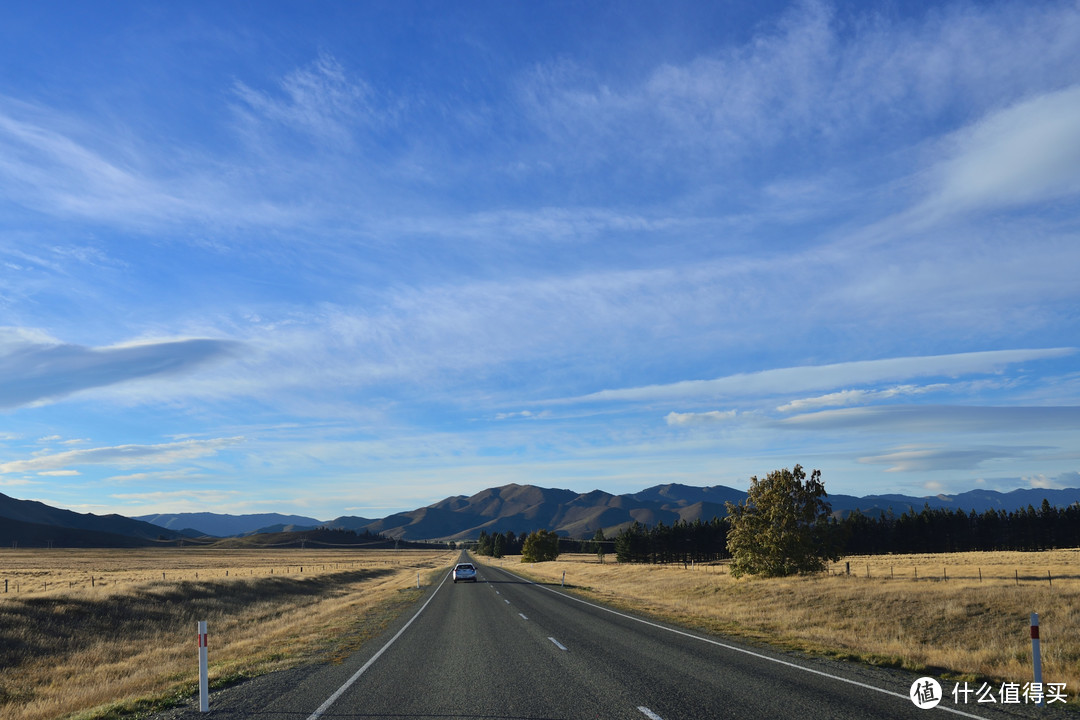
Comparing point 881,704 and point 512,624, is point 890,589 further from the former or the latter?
point 881,704

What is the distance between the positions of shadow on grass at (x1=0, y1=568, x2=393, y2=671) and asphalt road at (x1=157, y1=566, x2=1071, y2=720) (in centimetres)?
1263

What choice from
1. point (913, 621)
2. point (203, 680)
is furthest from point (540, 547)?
point (203, 680)

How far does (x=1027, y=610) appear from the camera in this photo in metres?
19.5

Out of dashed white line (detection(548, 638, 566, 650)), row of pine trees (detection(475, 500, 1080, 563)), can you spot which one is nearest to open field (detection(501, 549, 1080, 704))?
dashed white line (detection(548, 638, 566, 650))

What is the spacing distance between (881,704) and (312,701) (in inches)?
310

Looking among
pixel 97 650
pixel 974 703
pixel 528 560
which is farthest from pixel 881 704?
pixel 528 560

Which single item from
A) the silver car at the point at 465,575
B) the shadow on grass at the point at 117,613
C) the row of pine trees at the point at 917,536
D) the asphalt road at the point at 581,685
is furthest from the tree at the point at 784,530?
the row of pine trees at the point at 917,536

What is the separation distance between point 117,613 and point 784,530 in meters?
33.6

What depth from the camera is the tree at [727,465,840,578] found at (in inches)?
1542

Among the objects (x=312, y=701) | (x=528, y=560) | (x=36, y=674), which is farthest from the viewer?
(x=528, y=560)

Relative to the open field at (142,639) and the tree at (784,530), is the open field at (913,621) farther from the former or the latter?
the open field at (142,639)

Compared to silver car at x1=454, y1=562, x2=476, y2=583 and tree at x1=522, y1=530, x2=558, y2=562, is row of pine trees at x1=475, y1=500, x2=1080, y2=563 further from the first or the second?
silver car at x1=454, y1=562, x2=476, y2=583

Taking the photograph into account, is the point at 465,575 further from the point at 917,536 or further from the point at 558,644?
the point at 917,536

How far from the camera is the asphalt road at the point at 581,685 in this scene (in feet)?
28.8
